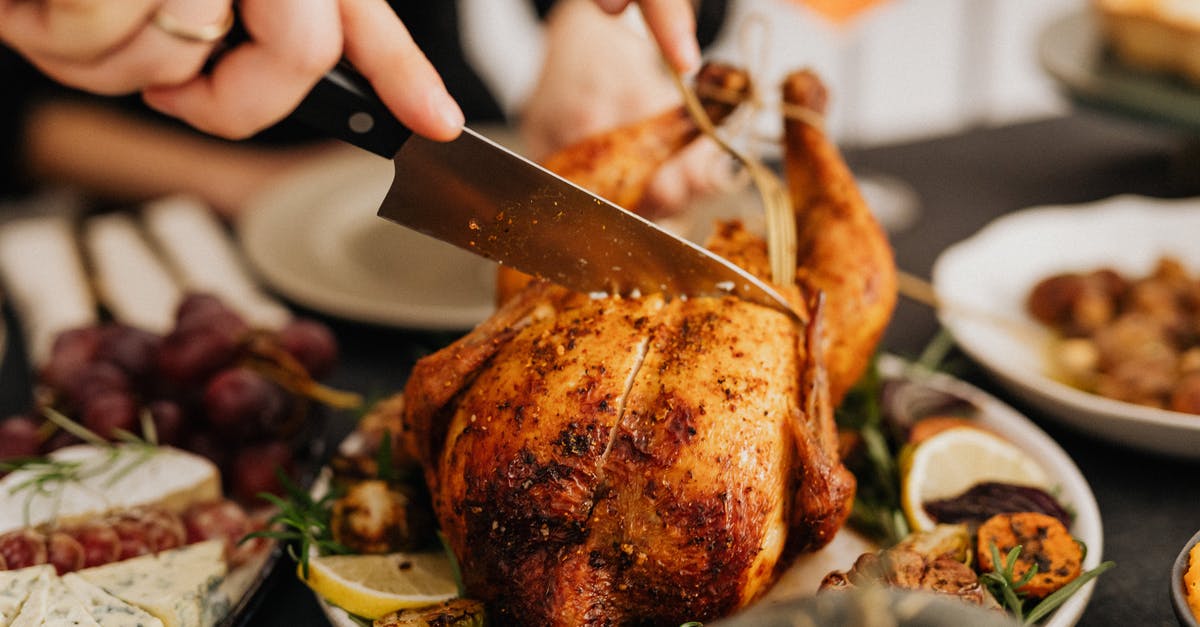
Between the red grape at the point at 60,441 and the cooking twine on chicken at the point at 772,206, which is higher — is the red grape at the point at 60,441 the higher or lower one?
the lower one

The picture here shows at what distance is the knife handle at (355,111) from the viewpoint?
1002 mm

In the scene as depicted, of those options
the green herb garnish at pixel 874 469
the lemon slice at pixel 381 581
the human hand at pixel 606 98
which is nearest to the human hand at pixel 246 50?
the lemon slice at pixel 381 581

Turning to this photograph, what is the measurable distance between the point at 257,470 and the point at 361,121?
62 cm

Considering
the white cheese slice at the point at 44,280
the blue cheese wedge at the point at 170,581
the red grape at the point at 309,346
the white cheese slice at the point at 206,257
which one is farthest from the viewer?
the white cheese slice at the point at 206,257

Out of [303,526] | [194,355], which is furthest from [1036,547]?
[194,355]

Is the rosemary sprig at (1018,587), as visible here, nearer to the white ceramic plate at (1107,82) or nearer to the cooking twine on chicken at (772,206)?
the cooking twine on chicken at (772,206)

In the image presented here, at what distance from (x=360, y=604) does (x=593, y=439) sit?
328mm

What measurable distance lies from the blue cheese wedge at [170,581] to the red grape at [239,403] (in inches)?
10.7

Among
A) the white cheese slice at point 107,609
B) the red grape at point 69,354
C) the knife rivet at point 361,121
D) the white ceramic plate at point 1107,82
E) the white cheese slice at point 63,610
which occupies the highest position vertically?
the knife rivet at point 361,121

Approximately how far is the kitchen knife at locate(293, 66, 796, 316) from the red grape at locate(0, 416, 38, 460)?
73cm

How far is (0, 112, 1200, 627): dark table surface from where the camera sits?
1227 mm

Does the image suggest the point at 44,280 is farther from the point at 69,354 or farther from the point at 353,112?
the point at 353,112

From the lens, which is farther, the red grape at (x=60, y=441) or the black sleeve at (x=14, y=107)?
the black sleeve at (x=14, y=107)

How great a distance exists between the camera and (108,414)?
4.58 ft
